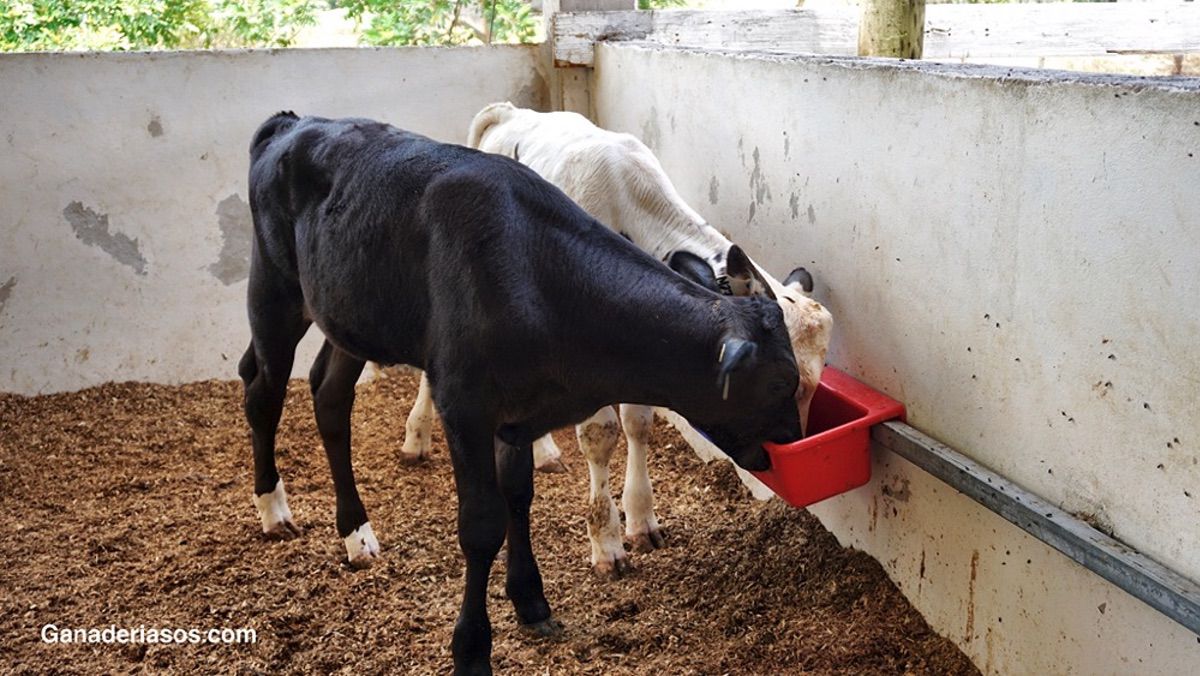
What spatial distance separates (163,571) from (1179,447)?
12.0 ft

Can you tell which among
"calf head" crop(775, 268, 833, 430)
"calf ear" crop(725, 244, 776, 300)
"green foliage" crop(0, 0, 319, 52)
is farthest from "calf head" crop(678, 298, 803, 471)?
"green foliage" crop(0, 0, 319, 52)

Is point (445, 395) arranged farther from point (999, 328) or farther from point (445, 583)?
point (999, 328)

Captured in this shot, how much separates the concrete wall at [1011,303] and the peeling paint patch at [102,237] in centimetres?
372

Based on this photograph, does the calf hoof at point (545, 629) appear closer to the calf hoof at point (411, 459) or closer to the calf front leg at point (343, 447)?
the calf front leg at point (343, 447)

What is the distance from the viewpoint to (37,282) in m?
6.25

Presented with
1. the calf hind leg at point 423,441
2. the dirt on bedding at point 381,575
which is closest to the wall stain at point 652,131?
the dirt on bedding at point 381,575

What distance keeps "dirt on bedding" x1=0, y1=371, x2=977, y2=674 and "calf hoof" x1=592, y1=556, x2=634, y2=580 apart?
0.04 m

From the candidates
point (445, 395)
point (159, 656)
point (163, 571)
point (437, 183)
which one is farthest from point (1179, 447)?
point (163, 571)

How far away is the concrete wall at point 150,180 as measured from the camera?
6.14m

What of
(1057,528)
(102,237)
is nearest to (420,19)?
(102,237)

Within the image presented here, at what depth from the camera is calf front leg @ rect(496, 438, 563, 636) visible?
4.02 meters

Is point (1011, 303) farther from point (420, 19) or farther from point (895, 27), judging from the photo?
point (420, 19)

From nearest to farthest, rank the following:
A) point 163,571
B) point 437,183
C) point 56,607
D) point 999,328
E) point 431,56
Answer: point 999,328, point 437,183, point 56,607, point 163,571, point 431,56

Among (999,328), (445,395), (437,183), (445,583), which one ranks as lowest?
(445,583)
